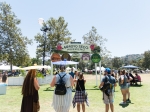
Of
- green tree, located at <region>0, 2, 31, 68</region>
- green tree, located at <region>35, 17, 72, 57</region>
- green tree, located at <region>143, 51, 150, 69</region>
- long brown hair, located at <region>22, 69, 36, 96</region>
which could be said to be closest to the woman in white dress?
long brown hair, located at <region>22, 69, 36, 96</region>

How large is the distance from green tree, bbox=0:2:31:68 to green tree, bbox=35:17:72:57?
9020 millimetres

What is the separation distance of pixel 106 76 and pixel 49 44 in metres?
41.0

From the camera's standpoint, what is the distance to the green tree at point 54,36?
4609cm

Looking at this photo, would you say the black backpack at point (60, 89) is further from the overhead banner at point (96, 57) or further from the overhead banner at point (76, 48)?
the overhead banner at point (96, 57)

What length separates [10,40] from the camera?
37.1 meters

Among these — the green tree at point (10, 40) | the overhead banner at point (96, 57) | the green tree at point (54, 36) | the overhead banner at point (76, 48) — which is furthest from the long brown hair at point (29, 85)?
the green tree at point (54, 36)

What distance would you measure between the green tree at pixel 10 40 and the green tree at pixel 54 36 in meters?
9.02

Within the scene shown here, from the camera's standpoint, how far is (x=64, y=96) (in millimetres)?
5156

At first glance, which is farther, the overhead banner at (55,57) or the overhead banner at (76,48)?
the overhead banner at (76,48)

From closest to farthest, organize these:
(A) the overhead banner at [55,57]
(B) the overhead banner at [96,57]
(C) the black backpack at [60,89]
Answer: (C) the black backpack at [60,89]
(A) the overhead banner at [55,57]
(B) the overhead banner at [96,57]

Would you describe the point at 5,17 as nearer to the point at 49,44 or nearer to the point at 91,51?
the point at 49,44

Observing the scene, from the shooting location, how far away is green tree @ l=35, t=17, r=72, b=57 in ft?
151

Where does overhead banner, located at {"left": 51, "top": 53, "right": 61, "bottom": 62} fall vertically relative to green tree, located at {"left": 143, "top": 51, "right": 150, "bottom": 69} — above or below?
below

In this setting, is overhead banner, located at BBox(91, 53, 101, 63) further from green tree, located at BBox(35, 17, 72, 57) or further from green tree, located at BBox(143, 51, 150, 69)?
green tree, located at BBox(143, 51, 150, 69)
